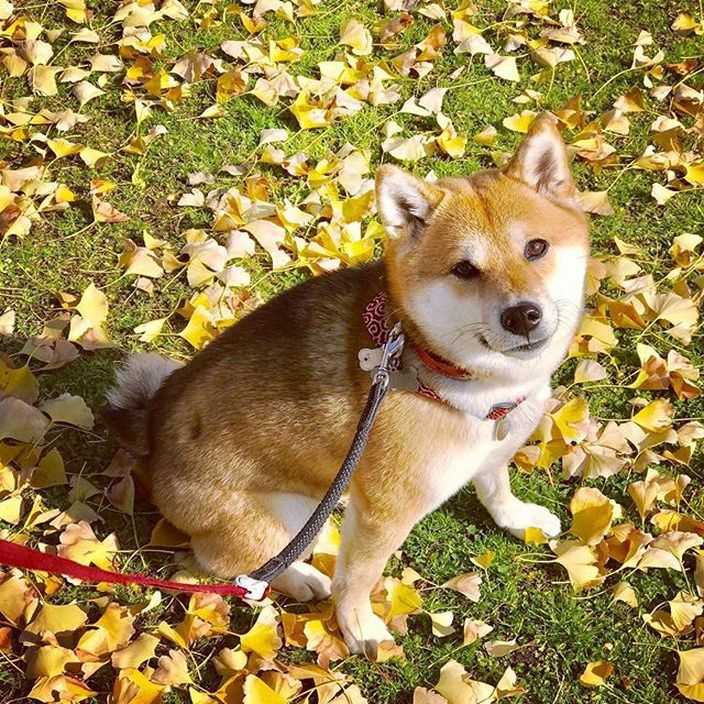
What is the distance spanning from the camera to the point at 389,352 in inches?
100

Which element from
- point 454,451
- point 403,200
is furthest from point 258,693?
point 403,200

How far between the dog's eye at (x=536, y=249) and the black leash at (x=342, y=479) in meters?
0.44

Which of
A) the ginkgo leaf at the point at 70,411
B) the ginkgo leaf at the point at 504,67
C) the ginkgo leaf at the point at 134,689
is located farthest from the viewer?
the ginkgo leaf at the point at 504,67

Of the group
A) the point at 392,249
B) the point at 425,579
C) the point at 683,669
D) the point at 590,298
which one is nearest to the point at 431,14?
the point at 590,298

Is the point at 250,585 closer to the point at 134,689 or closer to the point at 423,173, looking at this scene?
the point at 134,689

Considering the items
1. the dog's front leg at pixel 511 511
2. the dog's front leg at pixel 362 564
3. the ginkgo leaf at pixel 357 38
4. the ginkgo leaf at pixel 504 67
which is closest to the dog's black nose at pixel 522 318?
the dog's front leg at pixel 362 564

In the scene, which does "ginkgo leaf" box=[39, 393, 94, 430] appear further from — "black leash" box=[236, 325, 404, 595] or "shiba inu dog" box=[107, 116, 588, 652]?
"black leash" box=[236, 325, 404, 595]

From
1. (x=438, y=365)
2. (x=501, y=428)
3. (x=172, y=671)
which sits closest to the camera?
(x=438, y=365)

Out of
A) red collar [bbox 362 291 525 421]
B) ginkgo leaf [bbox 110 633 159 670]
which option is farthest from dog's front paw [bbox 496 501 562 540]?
ginkgo leaf [bbox 110 633 159 670]

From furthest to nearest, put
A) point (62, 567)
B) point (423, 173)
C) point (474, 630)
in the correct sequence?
point (423, 173), point (474, 630), point (62, 567)

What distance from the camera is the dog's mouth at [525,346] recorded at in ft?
8.04

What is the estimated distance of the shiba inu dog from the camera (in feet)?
8.29

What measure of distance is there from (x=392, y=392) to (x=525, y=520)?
1022 millimetres

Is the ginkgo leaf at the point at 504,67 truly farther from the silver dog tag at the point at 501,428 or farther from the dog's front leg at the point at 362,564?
the dog's front leg at the point at 362,564
